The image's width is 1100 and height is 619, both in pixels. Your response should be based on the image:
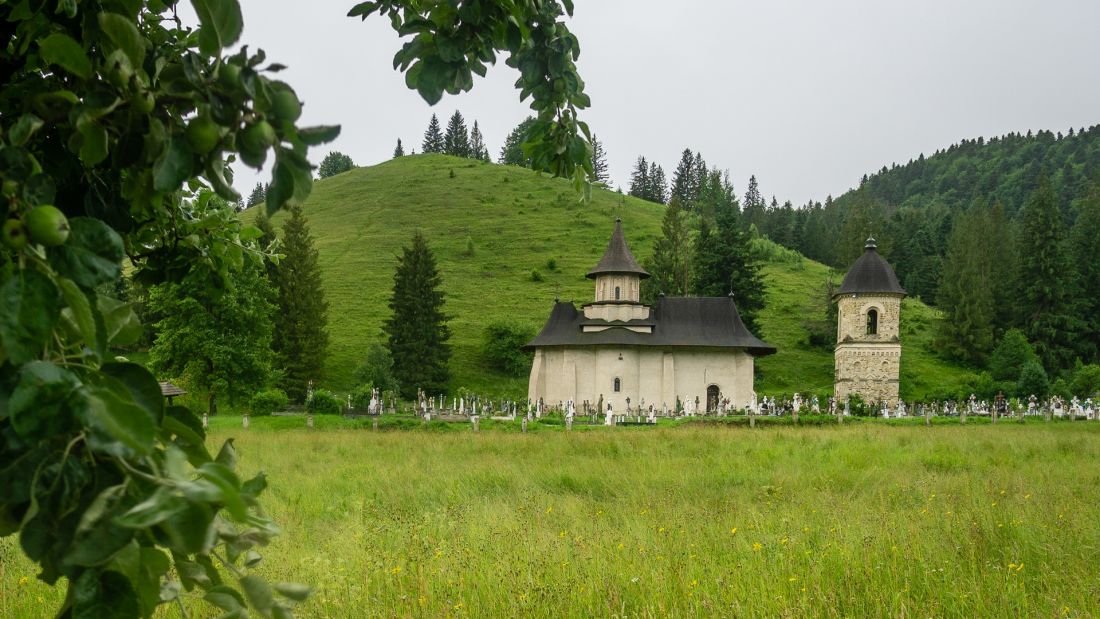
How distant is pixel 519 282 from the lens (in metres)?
68.4

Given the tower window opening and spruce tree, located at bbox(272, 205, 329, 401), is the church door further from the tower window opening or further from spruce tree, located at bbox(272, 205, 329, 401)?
spruce tree, located at bbox(272, 205, 329, 401)

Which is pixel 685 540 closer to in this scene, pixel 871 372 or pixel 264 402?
pixel 264 402

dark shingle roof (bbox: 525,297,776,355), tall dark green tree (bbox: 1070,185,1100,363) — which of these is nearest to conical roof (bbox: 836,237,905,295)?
dark shingle roof (bbox: 525,297,776,355)

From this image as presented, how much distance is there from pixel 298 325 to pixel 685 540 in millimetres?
40721

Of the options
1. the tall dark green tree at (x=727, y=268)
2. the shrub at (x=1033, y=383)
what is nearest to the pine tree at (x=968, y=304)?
the shrub at (x=1033, y=383)

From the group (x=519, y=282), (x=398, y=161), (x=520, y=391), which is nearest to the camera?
(x=520, y=391)

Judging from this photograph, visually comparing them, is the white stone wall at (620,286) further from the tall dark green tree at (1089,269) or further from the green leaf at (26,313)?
the green leaf at (26,313)

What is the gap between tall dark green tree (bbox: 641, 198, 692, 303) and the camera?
58375mm

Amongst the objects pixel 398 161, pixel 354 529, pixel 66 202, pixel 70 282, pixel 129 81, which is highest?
pixel 398 161

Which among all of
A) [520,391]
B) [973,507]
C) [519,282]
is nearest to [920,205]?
[519,282]

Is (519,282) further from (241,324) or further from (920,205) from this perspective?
(920,205)

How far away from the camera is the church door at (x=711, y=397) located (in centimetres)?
4129

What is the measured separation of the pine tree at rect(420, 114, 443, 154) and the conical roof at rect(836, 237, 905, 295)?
346 ft

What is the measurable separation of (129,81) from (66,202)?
0.51m
